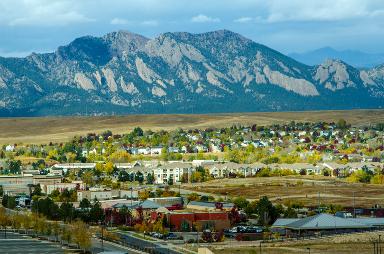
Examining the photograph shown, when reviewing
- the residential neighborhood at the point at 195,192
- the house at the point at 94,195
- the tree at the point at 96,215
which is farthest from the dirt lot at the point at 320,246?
the house at the point at 94,195

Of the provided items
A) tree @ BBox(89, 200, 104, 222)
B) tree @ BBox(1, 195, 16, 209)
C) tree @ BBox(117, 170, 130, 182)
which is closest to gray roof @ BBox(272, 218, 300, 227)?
tree @ BBox(89, 200, 104, 222)

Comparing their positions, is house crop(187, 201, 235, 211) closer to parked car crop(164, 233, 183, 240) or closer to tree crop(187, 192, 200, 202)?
tree crop(187, 192, 200, 202)

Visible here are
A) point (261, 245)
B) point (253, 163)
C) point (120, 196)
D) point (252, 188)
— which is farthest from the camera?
point (253, 163)

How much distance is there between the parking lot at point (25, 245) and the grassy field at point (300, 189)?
35.4 meters

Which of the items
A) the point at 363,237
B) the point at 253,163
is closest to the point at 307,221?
the point at 363,237

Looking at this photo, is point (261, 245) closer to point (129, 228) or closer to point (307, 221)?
point (307, 221)

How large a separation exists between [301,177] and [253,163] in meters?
21.7

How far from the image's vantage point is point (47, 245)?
88625 millimetres

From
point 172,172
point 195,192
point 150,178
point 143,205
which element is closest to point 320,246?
point 143,205

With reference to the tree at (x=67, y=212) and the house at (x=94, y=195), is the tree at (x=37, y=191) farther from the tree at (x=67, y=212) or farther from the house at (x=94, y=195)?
the tree at (x=67, y=212)

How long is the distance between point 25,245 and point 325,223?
24311 mm

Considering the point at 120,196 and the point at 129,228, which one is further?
the point at 120,196

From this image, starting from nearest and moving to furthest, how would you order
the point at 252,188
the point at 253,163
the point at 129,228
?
the point at 129,228
the point at 252,188
the point at 253,163

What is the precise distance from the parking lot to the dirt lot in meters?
12.6
